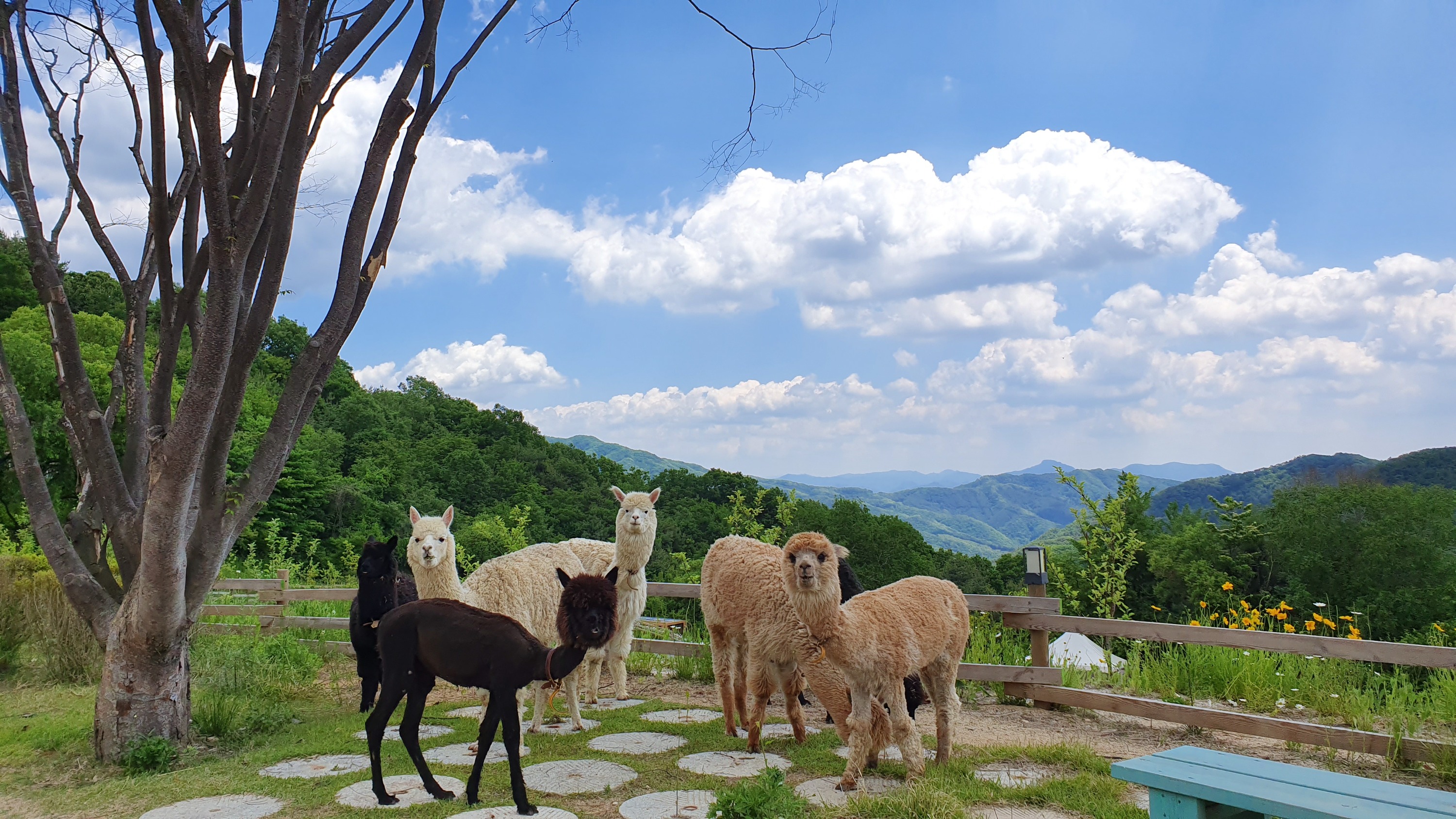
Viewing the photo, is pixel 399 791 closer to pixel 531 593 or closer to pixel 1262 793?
pixel 531 593

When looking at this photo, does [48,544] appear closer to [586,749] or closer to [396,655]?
[396,655]

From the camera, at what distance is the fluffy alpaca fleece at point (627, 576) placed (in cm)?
682

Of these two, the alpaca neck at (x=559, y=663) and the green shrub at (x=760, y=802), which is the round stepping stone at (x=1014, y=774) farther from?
the alpaca neck at (x=559, y=663)

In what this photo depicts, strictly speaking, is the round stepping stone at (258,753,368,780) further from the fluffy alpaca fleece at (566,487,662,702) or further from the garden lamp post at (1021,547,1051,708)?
the garden lamp post at (1021,547,1051,708)

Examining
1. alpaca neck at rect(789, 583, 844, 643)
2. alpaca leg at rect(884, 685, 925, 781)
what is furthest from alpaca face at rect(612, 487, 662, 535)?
alpaca leg at rect(884, 685, 925, 781)

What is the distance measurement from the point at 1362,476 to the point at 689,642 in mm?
20790

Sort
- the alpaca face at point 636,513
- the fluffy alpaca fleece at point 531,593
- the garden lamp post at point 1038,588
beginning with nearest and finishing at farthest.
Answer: the fluffy alpaca fleece at point 531,593, the alpaca face at point 636,513, the garden lamp post at point 1038,588

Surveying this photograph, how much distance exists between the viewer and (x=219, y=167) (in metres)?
4.81

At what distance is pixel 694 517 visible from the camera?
2012 centimetres

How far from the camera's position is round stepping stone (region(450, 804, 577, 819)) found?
Result: 4086mm

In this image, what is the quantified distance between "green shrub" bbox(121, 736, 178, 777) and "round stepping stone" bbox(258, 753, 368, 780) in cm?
72

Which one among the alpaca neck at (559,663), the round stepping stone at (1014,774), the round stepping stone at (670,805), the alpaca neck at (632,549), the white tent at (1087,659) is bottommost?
the white tent at (1087,659)

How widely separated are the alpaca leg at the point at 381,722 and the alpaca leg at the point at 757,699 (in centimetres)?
236

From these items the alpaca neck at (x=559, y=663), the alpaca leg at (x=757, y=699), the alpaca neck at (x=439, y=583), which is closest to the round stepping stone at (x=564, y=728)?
the alpaca neck at (x=439, y=583)
